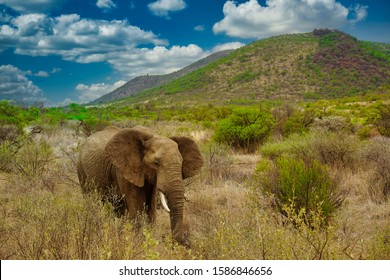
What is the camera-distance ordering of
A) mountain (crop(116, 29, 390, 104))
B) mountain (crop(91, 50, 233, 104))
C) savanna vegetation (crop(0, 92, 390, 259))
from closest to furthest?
savanna vegetation (crop(0, 92, 390, 259)) < mountain (crop(116, 29, 390, 104)) < mountain (crop(91, 50, 233, 104))

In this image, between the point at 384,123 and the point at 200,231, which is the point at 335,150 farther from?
the point at 200,231

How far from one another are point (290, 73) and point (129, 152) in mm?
94468

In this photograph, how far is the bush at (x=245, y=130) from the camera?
17984mm

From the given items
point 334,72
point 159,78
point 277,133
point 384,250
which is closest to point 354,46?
point 334,72

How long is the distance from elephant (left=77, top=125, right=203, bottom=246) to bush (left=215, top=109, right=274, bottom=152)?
1144cm

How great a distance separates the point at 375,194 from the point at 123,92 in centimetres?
10755

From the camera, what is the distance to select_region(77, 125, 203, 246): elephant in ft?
18.7

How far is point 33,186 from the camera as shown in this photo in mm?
10688

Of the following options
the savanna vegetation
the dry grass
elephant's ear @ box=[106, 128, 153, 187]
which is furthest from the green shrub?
elephant's ear @ box=[106, 128, 153, 187]

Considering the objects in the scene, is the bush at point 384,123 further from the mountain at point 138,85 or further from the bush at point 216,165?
the mountain at point 138,85

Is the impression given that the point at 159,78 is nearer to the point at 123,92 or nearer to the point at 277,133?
the point at 123,92

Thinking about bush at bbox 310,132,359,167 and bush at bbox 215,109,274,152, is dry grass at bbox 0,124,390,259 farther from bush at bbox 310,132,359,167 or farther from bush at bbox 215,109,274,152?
bush at bbox 215,109,274,152

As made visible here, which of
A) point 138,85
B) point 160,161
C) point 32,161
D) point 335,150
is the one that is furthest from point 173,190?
point 138,85

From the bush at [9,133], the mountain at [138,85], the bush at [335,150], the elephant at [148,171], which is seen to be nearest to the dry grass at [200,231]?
the elephant at [148,171]
